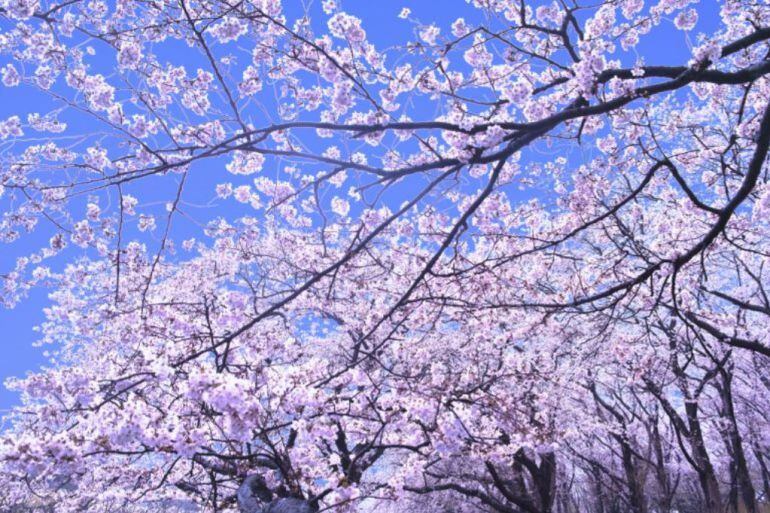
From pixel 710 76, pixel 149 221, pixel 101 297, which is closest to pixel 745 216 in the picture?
pixel 710 76

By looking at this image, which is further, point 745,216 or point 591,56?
point 745,216

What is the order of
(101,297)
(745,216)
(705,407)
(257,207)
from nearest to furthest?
(257,207)
(745,216)
(101,297)
(705,407)

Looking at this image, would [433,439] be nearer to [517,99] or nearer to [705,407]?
[517,99]

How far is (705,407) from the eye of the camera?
19.1 meters

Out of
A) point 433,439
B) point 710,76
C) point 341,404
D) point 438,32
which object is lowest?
point 433,439

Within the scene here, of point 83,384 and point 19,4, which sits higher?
point 19,4

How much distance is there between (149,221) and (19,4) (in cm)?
349

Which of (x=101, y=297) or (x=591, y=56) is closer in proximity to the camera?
(x=591, y=56)

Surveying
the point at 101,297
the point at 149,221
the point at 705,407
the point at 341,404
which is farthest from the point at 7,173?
the point at 705,407

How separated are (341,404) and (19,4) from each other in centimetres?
535

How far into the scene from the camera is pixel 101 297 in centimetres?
1488

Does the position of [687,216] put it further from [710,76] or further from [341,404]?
[341,404]

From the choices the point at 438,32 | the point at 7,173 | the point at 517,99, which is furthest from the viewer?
the point at 438,32

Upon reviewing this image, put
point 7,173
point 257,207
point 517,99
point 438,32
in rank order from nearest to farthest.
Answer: point 517,99
point 7,173
point 438,32
point 257,207
